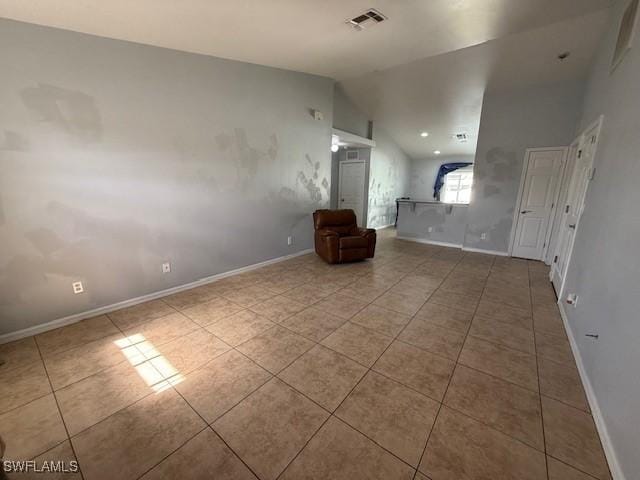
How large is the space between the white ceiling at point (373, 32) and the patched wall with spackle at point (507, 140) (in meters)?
0.30

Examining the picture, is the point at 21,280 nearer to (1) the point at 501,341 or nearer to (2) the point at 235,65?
(2) the point at 235,65

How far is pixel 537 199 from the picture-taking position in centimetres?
457

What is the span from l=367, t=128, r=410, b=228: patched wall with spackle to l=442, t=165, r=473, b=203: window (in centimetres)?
158

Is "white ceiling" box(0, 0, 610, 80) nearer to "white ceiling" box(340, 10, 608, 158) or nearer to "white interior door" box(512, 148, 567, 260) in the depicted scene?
"white ceiling" box(340, 10, 608, 158)

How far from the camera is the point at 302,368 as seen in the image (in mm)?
1909

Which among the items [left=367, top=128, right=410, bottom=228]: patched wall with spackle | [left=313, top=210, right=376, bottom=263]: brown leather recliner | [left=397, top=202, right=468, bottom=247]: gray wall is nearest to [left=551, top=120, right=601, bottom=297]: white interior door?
[left=397, top=202, right=468, bottom=247]: gray wall

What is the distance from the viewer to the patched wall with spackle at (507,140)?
4199 mm

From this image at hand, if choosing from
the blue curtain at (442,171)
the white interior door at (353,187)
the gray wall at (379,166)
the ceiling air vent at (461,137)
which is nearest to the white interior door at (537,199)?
the ceiling air vent at (461,137)

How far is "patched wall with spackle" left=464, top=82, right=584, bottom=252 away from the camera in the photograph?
420 cm

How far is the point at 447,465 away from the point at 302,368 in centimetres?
101

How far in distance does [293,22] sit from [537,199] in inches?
189

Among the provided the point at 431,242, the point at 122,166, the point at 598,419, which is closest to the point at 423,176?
the point at 431,242

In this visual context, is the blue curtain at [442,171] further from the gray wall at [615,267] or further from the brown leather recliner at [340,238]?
the gray wall at [615,267]

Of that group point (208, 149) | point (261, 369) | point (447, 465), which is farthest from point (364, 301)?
point (208, 149)
